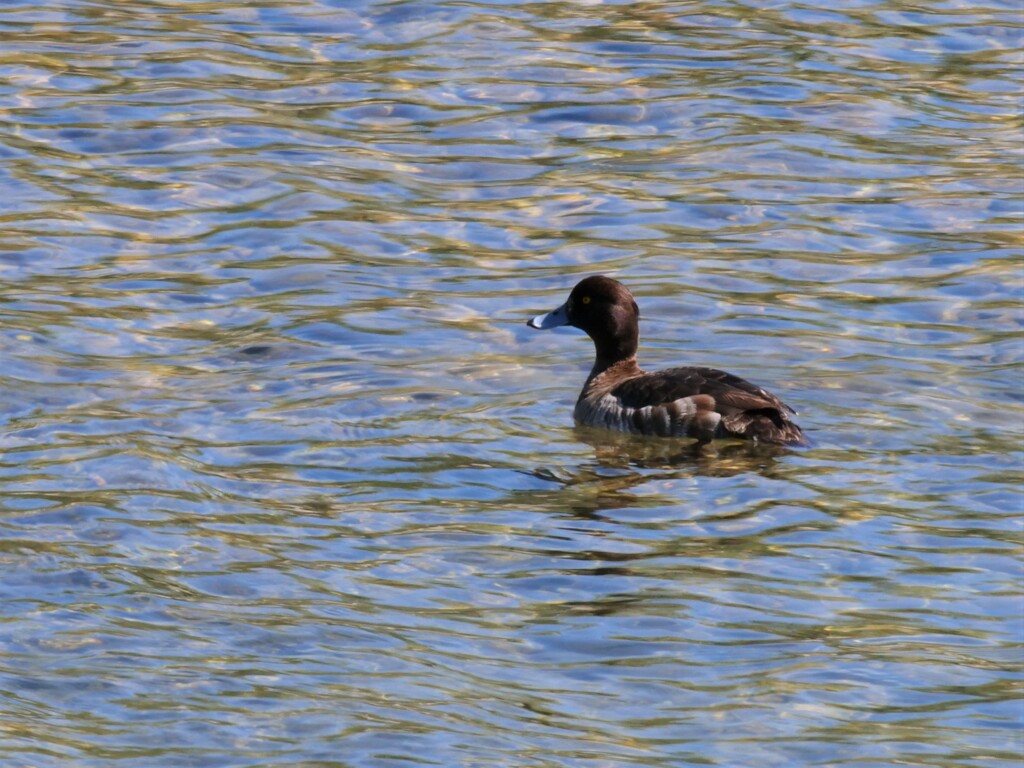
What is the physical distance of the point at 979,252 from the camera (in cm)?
1512

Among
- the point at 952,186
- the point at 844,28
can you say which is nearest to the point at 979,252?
the point at 952,186

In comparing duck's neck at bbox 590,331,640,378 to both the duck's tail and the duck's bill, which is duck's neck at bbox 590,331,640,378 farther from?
the duck's tail

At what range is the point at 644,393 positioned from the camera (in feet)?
40.7

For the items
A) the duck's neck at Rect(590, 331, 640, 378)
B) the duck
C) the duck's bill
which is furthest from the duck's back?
the duck's bill

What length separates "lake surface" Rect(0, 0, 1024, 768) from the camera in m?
8.52

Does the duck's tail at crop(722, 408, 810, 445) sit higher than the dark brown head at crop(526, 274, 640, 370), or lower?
lower

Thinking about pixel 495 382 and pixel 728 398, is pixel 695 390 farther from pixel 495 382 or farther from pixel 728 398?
pixel 495 382

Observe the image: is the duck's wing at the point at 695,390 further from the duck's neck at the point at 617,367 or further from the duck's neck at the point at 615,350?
the duck's neck at the point at 615,350

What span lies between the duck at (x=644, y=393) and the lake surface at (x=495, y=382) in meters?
0.23

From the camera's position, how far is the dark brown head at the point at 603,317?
13125mm

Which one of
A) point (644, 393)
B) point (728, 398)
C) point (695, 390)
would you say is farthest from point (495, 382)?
point (728, 398)

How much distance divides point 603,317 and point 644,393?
915mm

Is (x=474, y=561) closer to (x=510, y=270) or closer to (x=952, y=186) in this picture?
(x=510, y=270)

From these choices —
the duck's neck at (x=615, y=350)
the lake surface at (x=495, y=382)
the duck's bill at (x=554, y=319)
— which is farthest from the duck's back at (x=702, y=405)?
the duck's bill at (x=554, y=319)
